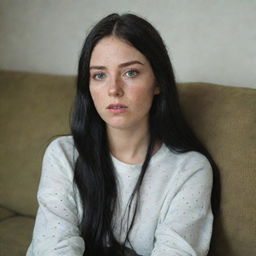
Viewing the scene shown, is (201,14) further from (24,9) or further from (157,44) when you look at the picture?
(24,9)

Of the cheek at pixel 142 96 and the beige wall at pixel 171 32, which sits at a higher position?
the beige wall at pixel 171 32

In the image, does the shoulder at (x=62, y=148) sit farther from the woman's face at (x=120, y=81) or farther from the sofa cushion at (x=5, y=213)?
the sofa cushion at (x=5, y=213)

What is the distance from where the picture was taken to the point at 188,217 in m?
1.02

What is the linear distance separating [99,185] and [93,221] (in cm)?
10

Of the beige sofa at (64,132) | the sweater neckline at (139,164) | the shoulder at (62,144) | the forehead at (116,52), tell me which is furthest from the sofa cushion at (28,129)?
the forehead at (116,52)

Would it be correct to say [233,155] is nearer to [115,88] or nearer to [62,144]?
[115,88]

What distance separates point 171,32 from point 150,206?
2.36ft

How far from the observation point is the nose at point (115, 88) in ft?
3.35

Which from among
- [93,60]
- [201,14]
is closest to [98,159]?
[93,60]

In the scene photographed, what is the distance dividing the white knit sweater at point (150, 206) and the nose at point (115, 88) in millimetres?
235

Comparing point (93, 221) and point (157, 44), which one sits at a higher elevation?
point (157, 44)

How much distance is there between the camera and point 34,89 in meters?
1.56

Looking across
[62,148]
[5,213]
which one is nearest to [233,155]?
[62,148]

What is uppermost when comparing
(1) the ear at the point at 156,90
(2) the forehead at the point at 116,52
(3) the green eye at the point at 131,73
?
(2) the forehead at the point at 116,52
